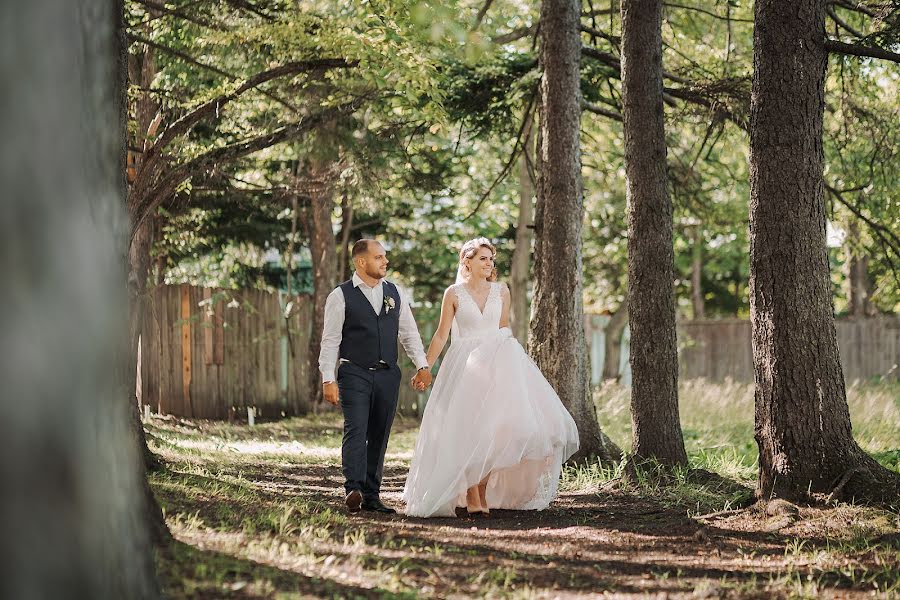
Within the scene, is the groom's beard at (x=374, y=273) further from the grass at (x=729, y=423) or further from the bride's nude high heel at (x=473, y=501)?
the grass at (x=729, y=423)

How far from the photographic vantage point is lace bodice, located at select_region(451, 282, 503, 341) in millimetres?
8289

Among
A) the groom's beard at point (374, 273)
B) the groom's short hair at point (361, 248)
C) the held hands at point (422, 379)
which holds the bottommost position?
the held hands at point (422, 379)

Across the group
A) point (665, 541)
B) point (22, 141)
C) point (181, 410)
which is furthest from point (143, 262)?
point (22, 141)

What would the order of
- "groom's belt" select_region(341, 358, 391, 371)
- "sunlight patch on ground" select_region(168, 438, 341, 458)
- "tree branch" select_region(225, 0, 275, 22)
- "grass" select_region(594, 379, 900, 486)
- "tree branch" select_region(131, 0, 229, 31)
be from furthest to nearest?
"sunlight patch on ground" select_region(168, 438, 341, 458) → "tree branch" select_region(225, 0, 275, 22) → "grass" select_region(594, 379, 900, 486) → "tree branch" select_region(131, 0, 229, 31) → "groom's belt" select_region(341, 358, 391, 371)

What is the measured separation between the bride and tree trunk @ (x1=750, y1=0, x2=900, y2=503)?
1695 mm

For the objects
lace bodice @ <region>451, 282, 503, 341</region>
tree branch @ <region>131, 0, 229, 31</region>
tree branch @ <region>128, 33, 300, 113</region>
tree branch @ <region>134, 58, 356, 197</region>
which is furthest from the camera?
tree branch @ <region>134, 58, 356, 197</region>

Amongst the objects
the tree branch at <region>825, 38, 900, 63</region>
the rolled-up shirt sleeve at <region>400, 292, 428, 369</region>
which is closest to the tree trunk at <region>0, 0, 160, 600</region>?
the rolled-up shirt sleeve at <region>400, 292, 428, 369</region>

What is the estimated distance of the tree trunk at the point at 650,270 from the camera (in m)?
9.37

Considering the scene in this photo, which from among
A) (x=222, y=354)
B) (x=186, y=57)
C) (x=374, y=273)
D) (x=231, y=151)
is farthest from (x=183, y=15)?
(x=222, y=354)

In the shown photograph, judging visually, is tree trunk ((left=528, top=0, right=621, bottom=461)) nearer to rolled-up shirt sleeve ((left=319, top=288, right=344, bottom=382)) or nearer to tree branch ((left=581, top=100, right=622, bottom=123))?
tree branch ((left=581, top=100, right=622, bottom=123))

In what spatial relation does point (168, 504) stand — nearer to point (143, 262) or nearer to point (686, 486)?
point (686, 486)

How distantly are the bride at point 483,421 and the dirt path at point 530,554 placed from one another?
265mm

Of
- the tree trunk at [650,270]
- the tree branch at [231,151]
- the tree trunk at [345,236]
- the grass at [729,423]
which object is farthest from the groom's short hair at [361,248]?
the tree trunk at [345,236]

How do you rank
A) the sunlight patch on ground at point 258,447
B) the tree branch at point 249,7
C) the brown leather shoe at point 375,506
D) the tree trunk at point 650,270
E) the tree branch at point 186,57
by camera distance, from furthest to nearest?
the sunlight patch on ground at point 258,447 → the tree branch at point 249,7 → the tree branch at point 186,57 → the tree trunk at point 650,270 → the brown leather shoe at point 375,506
